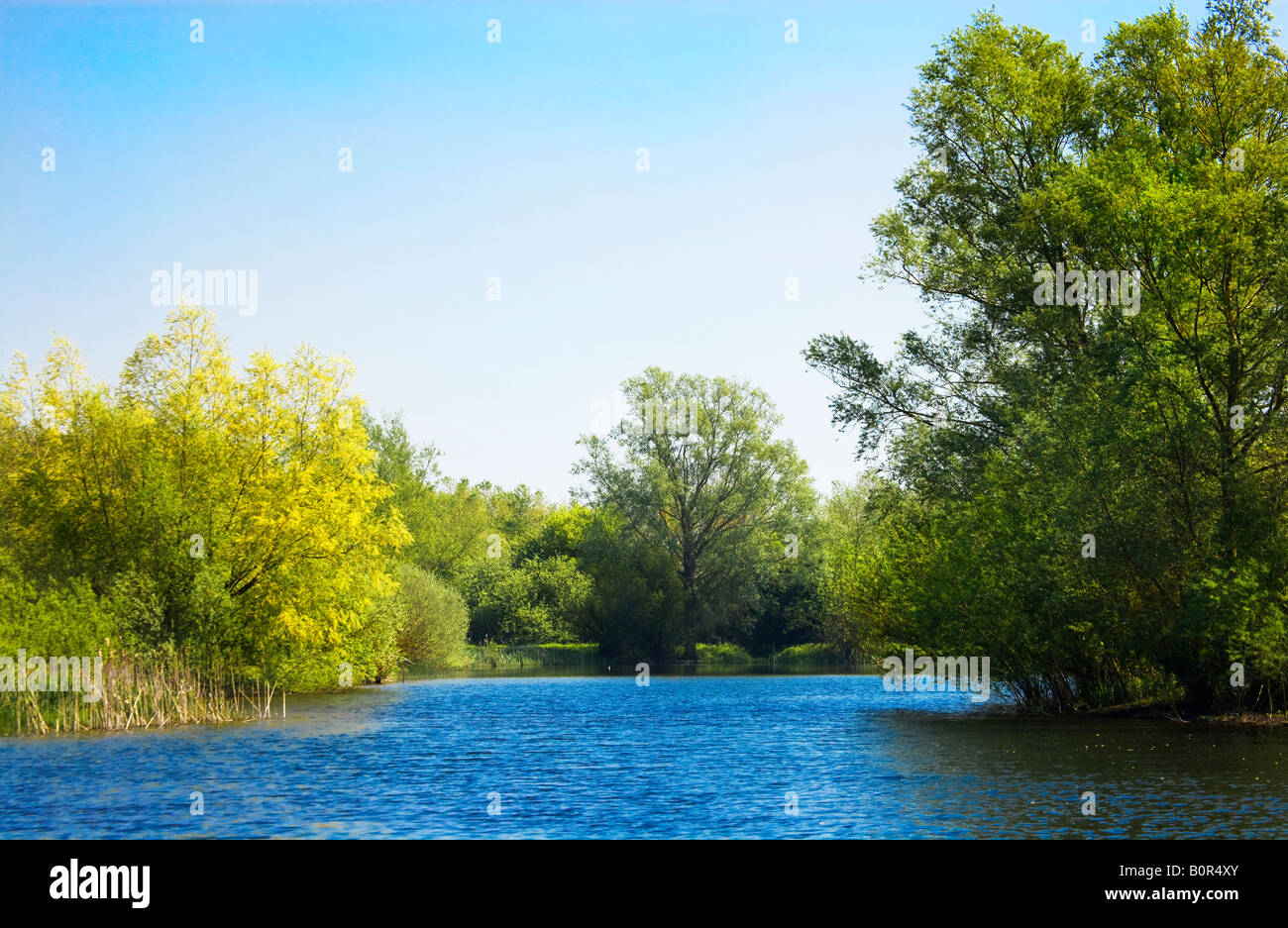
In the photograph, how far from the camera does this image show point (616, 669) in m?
81.3

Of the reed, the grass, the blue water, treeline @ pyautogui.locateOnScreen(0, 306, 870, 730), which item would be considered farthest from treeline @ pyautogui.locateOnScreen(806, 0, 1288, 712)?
the grass

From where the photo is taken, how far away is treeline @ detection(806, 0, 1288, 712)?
32844mm

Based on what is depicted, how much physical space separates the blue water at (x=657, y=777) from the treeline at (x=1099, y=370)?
296cm

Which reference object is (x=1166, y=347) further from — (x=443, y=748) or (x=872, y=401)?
(x=443, y=748)

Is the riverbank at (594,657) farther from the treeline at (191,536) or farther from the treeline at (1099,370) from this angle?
the treeline at (1099,370)

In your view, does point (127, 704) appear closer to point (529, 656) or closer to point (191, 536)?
point (191, 536)

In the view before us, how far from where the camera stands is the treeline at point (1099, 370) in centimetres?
3284

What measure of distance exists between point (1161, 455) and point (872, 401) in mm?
13275

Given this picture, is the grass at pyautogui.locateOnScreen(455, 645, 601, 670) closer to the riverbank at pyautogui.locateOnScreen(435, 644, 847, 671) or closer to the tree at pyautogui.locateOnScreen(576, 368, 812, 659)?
the riverbank at pyautogui.locateOnScreen(435, 644, 847, 671)

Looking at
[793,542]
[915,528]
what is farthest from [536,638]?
[915,528]

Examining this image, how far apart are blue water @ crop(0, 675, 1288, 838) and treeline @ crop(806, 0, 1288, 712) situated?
296 centimetres

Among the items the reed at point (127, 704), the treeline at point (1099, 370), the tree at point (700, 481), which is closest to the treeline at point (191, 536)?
the reed at point (127, 704)

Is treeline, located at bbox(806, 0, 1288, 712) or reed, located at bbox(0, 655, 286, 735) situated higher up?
treeline, located at bbox(806, 0, 1288, 712)

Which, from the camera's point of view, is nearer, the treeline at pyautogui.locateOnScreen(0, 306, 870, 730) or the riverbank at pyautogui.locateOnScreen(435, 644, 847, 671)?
the treeline at pyautogui.locateOnScreen(0, 306, 870, 730)
